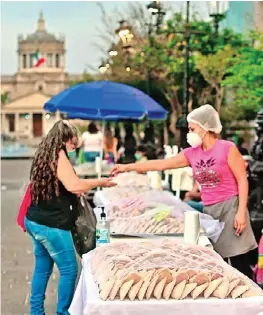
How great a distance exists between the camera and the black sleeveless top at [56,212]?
666 centimetres

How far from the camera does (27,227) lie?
6.79 meters

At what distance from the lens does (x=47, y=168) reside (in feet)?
21.9

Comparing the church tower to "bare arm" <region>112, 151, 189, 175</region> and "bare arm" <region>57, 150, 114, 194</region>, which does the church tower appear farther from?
"bare arm" <region>57, 150, 114, 194</region>

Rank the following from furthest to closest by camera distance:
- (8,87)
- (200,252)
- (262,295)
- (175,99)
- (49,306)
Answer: (8,87) → (175,99) → (49,306) → (200,252) → (262,295)

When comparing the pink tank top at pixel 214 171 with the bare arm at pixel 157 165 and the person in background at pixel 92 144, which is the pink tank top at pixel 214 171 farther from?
the person in background at pixel 92 144

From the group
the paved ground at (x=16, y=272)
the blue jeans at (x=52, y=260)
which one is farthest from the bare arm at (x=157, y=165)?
the paved ground at (x=16, y=272)

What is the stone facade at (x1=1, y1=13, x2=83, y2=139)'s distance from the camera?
14488cm

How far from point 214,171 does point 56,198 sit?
131cm

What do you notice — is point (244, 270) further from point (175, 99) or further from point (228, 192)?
point (175, 99)

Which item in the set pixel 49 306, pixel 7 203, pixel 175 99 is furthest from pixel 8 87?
pixel 49 306

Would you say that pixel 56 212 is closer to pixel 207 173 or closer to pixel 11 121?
pixel 207 173

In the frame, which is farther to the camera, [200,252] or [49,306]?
[49,306]

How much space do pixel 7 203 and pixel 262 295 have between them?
1516 centimetres

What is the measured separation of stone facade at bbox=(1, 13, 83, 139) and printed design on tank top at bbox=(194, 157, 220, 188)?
135 meters
